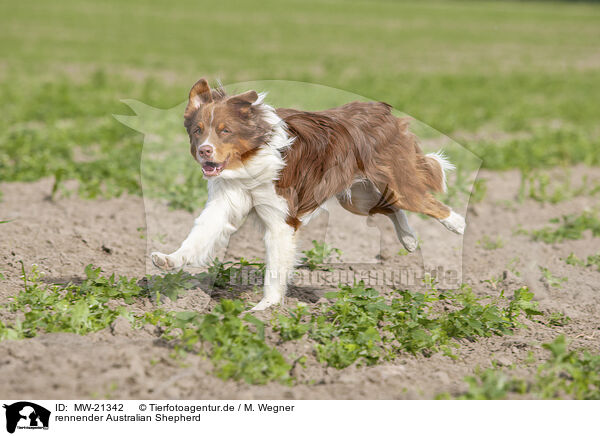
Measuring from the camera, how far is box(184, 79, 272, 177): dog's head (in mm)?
3711

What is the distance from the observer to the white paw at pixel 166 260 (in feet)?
12.6

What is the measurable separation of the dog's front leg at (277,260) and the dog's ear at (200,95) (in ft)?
2.79

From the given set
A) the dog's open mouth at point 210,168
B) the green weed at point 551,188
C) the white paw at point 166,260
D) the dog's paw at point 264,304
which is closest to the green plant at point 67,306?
the white paw at point 166,260

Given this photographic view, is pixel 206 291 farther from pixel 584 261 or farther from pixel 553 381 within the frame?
pixel 584 261

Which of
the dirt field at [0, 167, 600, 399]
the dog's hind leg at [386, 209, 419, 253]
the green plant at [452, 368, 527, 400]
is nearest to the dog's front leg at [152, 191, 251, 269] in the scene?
the dirt field at [0, 167, 600, 399]

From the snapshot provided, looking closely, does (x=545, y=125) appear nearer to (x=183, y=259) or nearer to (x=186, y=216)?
(x=186, y=216)

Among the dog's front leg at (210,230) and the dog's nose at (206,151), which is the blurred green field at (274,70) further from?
the dog's nose at (206,151)

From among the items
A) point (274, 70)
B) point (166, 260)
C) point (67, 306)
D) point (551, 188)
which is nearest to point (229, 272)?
point (166, 260)

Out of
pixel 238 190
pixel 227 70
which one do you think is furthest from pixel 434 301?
pixel 227 70

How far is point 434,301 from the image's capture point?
480 cm

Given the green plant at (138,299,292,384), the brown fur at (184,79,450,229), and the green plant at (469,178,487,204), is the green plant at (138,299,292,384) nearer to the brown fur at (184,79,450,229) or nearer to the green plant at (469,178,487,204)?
the brown fur at (184,79,450,229)

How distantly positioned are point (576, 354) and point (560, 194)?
4.03 m
